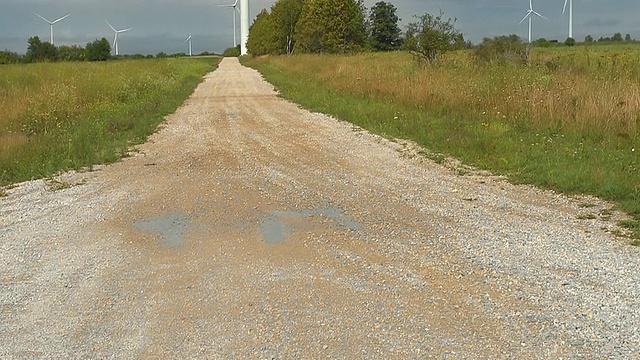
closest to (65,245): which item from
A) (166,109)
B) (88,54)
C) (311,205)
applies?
(311,205)

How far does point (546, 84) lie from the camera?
13039mm

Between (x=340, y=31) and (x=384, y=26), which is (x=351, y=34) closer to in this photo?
(x=340, y=31)

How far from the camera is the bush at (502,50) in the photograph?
771 inches

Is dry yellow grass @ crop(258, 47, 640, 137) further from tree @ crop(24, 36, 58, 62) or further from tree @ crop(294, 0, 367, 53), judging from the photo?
tree @ crop(24, 36, 58, 62)

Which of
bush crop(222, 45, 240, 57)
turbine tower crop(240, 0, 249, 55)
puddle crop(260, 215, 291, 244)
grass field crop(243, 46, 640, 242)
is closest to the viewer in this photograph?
puddle crop(260, 215, 291, 244)

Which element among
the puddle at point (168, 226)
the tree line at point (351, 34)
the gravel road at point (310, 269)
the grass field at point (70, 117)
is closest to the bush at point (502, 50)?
the tree line at point (351, 34)

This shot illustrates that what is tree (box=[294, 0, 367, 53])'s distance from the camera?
153ft

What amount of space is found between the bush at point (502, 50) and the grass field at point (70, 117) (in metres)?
11.5

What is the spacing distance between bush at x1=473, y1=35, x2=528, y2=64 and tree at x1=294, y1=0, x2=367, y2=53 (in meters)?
25.6

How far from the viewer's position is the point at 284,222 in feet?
20.6

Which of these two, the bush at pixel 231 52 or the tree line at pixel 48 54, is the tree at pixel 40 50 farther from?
the bush at pixel 231 52

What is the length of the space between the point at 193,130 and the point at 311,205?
24.5ft

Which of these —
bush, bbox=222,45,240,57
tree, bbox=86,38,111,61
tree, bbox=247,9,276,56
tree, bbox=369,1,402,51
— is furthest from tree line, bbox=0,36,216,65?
bush, bbox=222,45,240,57

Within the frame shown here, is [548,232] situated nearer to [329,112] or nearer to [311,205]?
[311,205]
